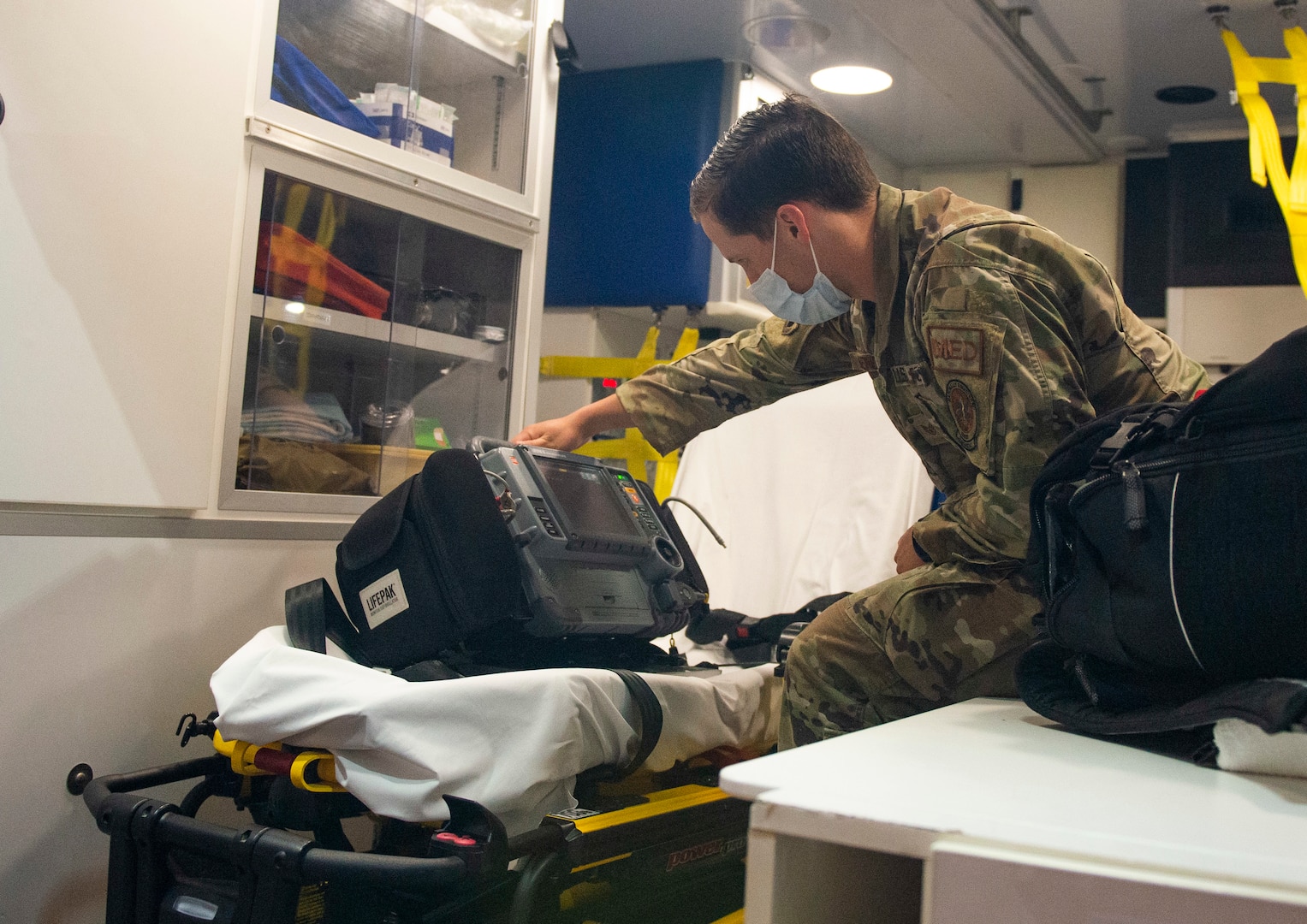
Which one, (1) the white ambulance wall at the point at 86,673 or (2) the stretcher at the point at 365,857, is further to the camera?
(1) the white ambulance wall at the point at 86,673

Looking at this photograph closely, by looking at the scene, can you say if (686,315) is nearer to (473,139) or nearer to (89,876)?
(473,139)

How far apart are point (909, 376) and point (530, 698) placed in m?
0.80

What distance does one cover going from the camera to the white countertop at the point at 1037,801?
64cm

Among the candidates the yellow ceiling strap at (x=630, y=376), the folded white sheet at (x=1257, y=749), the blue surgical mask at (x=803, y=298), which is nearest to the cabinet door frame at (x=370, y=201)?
the yellow ceiling strap at (x=630, y=376)

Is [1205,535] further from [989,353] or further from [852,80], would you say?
[852,80]

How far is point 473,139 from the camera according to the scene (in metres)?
2.60

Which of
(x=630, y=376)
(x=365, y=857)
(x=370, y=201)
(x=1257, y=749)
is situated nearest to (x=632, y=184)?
(x=630, y=376)

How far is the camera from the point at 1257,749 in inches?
33.7

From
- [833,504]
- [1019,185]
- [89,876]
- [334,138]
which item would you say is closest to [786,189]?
[334,138]

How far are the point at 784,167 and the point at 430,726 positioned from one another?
3.35 ft

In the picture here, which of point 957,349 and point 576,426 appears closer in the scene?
point 957,349

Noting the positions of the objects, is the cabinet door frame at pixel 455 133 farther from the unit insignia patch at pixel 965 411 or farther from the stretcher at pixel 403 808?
the unit insignia patch at pixel 965 411

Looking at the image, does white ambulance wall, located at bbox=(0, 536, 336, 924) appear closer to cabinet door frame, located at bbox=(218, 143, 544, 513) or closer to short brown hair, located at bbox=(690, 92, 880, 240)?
cabinet door frame, located at bbox=(218, 143, 544, 513)

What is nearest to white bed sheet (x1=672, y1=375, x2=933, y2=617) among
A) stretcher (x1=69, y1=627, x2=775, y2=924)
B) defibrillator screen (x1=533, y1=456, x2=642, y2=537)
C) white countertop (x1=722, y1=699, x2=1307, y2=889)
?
defibrillator screen (x1=533, y1=456, x2=642, y2=537)
